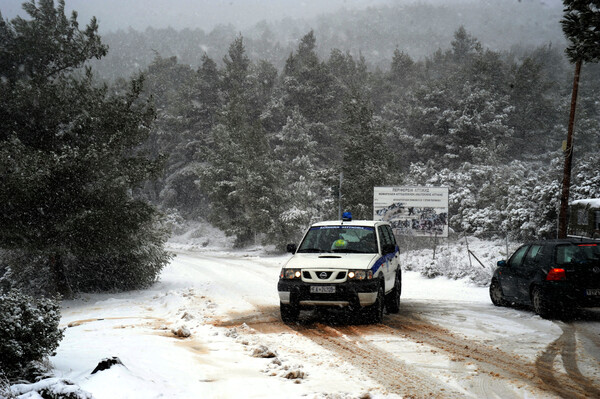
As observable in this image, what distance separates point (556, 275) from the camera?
31.0 feet

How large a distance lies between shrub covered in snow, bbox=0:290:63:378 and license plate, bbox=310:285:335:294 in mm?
4511

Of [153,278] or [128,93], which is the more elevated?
[128,93]

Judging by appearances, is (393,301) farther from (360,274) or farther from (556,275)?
(556,275)

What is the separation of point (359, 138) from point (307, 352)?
23351 millimetres

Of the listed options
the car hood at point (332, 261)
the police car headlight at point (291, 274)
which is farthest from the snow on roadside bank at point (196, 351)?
the car hood at point (332, 261)

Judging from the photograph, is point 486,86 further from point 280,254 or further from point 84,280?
point 84,280

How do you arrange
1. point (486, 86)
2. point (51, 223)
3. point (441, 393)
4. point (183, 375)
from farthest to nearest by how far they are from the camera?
point (486, 86)
point (51, 223)
point (183, 375)
point (441, 393)

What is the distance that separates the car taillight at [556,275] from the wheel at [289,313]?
4.77 meters

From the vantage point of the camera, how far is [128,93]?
1416 centimetres

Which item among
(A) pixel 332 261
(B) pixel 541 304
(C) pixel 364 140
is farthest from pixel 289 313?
(C) pixel 364 140

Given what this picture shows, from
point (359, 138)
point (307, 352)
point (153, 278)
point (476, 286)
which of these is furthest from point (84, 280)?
point (359, 138)

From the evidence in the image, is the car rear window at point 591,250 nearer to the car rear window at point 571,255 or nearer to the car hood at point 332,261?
the car rear window at point 571,255

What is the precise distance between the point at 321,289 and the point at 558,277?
4489mm

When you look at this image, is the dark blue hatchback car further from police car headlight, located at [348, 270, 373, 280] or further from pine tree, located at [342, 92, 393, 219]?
pine tree, located at [342, 92, 393, 219]
